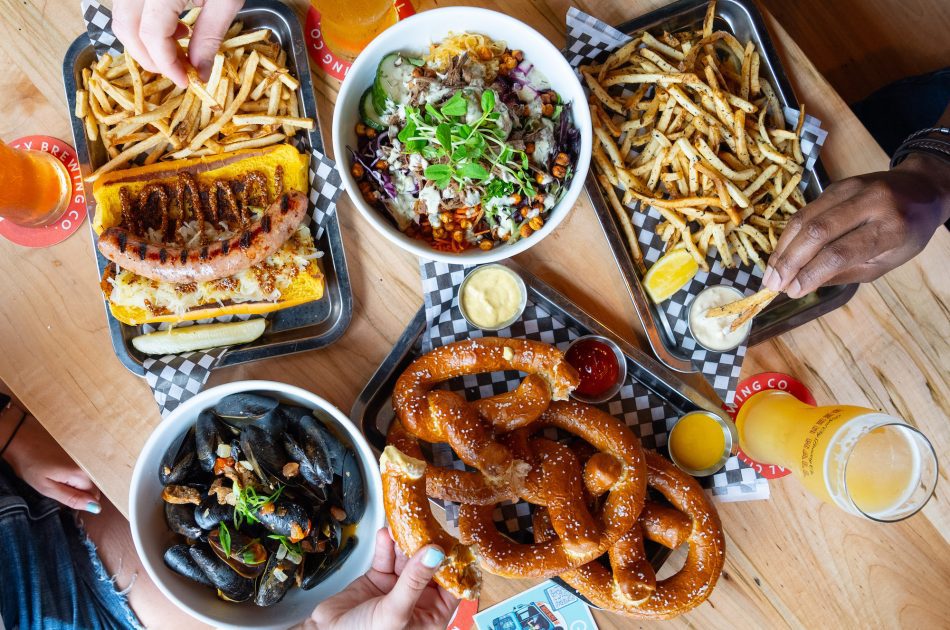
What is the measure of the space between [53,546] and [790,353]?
154 inches

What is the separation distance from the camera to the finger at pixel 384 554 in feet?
8.38

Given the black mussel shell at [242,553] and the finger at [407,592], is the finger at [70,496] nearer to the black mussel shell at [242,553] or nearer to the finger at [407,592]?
the black mussel shell at [242,553]

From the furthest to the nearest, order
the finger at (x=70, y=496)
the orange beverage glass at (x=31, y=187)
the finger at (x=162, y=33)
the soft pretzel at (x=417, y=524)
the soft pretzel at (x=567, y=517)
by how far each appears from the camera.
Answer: the finger at (x=70, y=496), the orange beverage glass at (x=31, y=187), the soft pretzel at (x=567, y=517), the soft pretzel at (x=417, y=524), the finger at (x=162, y=33)

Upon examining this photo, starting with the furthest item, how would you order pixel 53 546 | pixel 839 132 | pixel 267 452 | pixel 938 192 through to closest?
pixel 53 546, pixel 839 132, pixel 267 452, pixel 938 192

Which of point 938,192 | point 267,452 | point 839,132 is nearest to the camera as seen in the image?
point 938,192

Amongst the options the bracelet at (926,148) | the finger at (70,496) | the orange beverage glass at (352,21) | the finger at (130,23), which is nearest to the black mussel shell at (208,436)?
the finger at (130,23)

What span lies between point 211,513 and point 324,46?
199 cm

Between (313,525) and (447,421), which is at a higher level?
(447,421)

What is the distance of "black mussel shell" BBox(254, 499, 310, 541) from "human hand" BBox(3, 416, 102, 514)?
1.66 m

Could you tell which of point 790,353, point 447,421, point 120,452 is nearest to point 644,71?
point 790,353

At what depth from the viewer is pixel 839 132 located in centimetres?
277

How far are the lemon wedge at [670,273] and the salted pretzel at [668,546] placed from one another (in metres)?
0.69

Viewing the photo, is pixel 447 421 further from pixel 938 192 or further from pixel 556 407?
pixel 938 192

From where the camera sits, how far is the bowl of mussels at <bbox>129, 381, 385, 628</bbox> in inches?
99.1
